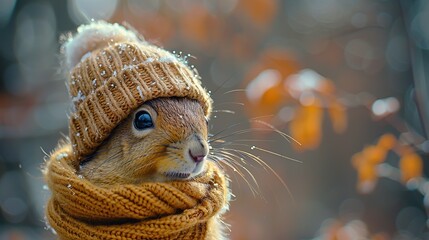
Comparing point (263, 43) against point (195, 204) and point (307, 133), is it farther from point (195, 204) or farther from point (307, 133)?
point (195, 204)

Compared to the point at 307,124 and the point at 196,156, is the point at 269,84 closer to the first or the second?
the point at 307,124

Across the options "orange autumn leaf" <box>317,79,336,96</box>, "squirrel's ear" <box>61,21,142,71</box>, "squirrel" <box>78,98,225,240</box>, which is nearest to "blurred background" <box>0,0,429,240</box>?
"orange autumn leaf" <box>317,79,336,96</box>

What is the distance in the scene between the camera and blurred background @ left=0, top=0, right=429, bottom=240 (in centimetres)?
217

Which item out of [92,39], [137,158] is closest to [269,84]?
[92,39]

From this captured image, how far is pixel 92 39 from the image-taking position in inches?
40.6

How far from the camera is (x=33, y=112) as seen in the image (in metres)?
3.66

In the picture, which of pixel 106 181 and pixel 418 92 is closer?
pixel 106 181

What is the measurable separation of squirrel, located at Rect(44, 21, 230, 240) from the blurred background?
2.12 feet

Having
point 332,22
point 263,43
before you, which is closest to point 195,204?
point 263,43

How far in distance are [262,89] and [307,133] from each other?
0.17 m

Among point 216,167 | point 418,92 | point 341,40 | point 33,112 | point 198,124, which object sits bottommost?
point 33,112

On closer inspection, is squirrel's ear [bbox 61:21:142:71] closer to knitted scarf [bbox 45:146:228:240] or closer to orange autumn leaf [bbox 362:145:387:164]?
knitted scarf [bbox 45:146:228:240]

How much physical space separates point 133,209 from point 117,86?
0.20 m

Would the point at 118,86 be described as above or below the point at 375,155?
above
